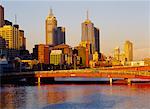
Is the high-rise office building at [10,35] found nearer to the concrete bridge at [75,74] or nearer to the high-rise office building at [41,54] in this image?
the high-rise office building at [41,54]

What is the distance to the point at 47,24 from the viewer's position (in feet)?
619

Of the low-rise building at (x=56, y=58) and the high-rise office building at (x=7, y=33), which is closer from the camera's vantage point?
the low-rise building at (x=56, y=58)

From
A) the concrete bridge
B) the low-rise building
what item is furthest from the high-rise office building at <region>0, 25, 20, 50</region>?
the concrete bridge

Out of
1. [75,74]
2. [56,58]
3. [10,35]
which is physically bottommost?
[75,74]

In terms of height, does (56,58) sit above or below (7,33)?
below

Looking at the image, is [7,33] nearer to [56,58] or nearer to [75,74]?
[56,58]

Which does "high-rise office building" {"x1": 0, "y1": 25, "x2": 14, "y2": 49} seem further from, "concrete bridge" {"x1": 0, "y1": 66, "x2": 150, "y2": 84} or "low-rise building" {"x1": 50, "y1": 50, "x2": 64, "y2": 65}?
"concrete bridge" {"x1": 0, "y1": 66, "x2": 150, "y2": 84}

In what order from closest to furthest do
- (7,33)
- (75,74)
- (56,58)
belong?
(75,74), (56,58), (7,33)

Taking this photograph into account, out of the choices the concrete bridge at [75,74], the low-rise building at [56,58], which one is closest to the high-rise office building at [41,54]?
the low-rise building at [56,58]

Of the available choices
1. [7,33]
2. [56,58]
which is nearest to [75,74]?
[56,58]

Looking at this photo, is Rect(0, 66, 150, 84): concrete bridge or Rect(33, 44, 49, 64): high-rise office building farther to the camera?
Rect(33, 44, 49, 64): high-rise office building

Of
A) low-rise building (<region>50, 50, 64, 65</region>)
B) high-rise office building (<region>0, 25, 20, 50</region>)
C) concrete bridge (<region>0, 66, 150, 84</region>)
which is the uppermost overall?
high-rise office building (<region>0, 25, 20, 50</region>)

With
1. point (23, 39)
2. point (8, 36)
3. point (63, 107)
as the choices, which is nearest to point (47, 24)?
point (23, 39)

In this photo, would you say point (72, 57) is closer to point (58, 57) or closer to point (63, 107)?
point (58, 57)
